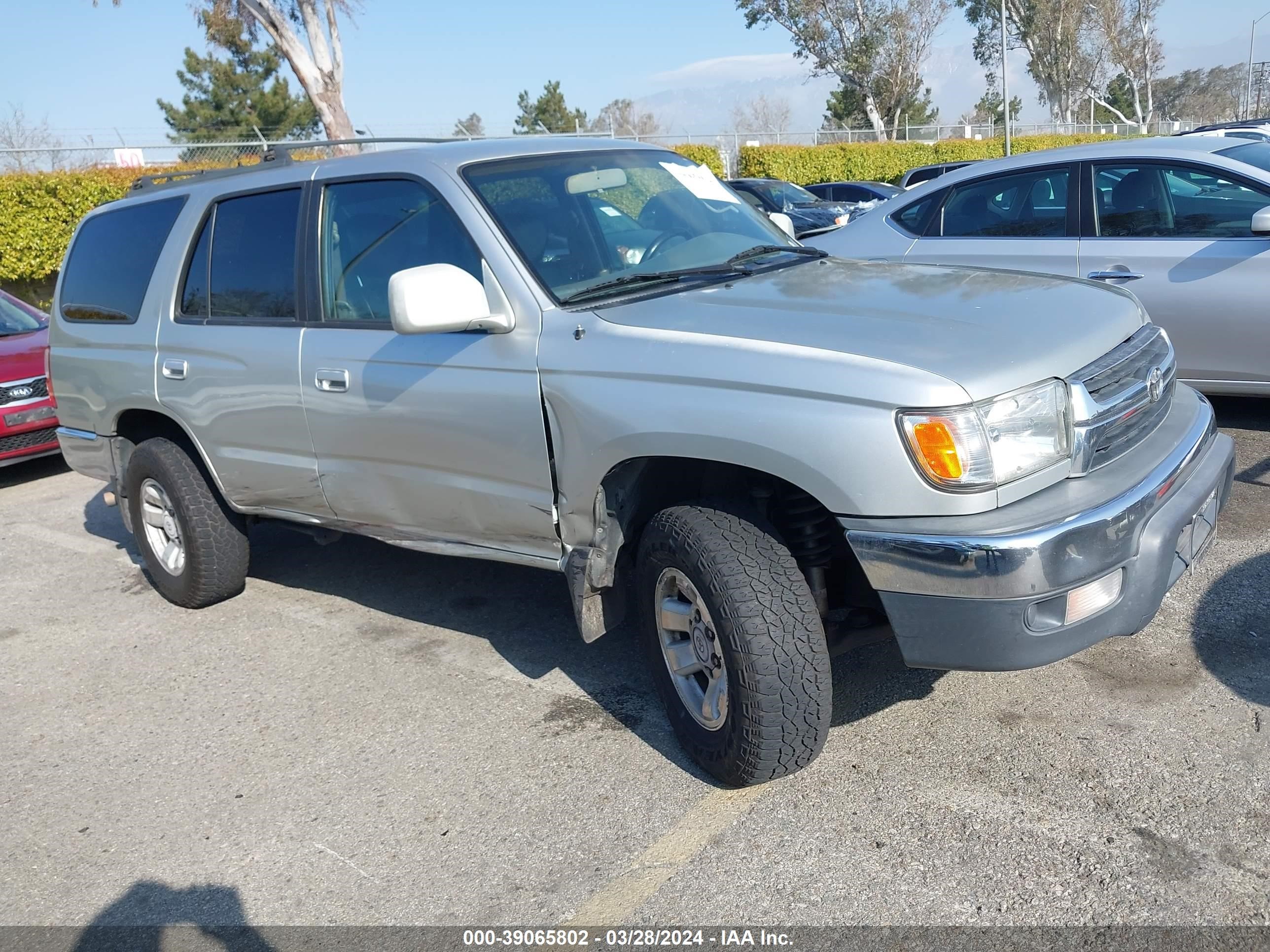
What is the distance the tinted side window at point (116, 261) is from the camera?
5090 millimetres

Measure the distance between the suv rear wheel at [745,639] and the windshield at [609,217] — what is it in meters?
0.97

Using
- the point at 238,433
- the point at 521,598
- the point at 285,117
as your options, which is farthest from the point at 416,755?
the point at 285,117

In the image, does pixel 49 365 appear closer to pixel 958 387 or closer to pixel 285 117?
pixel 958 387

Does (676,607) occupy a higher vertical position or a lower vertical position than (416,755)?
higher

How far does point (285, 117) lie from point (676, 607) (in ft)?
159

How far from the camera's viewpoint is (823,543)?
3.34 metres

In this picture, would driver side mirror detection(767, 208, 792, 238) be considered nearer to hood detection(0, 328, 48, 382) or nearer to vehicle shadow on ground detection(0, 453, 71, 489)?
hood detection(0, 328, 48, 382)

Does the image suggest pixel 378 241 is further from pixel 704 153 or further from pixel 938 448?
pixel 704 153

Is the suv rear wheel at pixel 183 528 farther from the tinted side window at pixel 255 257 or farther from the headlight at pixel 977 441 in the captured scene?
the headlight at pixel 977 441

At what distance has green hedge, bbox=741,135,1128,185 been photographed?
32062mm

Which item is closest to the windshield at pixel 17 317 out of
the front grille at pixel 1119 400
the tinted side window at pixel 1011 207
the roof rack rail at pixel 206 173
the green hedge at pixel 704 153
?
the roof rack rail at pixel 206 173

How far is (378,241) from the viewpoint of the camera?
4.12m

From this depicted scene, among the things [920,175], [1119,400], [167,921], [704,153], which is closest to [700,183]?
[1119,400]

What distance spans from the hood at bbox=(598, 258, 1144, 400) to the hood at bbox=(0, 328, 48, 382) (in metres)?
6.23
